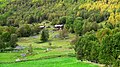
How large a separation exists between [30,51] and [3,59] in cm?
1820

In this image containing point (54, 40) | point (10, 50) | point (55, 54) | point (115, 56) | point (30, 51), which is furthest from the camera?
point (54, 40)

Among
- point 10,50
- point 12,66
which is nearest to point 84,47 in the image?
point 12,66

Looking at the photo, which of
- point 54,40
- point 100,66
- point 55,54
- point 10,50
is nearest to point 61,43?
point 54,40

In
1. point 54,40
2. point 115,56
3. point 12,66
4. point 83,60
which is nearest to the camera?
point 115,56

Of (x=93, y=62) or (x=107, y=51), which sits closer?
(x=107, y=51)

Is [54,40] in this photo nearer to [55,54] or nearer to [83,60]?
[55,54]

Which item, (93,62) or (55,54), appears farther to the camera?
(55,54)

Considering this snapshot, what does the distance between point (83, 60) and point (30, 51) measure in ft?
106

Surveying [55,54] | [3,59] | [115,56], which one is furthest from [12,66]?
[115,56]

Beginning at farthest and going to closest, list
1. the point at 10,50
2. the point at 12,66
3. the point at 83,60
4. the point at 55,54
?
1. the point at 10,50
2. the point at 55,54
3. the point at 83,60
4. the point at 12,66

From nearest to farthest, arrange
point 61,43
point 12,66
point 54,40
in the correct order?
point 12,66
point 61,43
point 54,40

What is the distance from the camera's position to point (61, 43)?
18375 cm

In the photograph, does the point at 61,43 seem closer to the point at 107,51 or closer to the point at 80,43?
the point at 80,43

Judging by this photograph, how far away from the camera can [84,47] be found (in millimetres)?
124500
